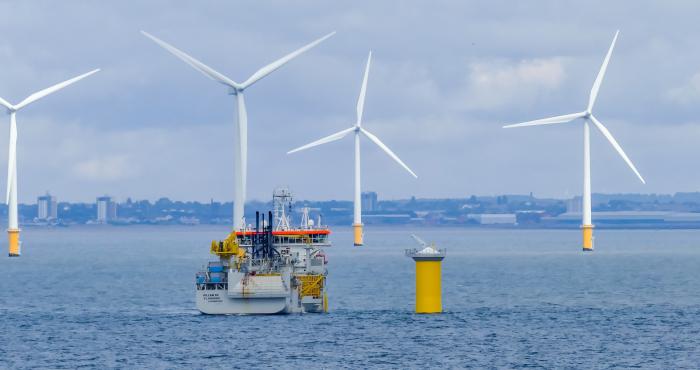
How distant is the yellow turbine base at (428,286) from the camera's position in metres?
118

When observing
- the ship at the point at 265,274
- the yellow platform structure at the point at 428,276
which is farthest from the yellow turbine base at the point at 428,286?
the ship at the point at 265,274

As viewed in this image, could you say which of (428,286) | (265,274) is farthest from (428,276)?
(265,274)

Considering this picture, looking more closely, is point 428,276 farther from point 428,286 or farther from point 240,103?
point 240,103

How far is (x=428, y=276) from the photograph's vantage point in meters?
120

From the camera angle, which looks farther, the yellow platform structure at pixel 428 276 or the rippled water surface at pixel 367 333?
the yellow platform structure at pixel 428 276

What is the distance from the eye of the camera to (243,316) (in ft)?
422

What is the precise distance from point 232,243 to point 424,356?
29067 mm

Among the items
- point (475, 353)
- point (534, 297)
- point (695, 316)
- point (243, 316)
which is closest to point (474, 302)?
point (534, 297)

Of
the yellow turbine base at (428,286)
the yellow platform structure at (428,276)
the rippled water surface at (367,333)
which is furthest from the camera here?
the yellow turbine base at (428,286)

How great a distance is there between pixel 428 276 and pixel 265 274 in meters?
14.6

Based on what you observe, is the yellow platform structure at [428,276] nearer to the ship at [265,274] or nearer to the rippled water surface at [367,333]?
the rippled water surface at [367,333]

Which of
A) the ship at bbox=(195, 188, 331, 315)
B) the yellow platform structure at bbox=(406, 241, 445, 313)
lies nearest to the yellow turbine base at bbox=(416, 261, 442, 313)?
the yellow platform structure at bbox=(406, 241, 445, 313)

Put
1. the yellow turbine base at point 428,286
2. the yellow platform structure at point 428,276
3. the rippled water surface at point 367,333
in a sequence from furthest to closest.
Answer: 1. the yellow turbine base at point 428,286
2. the yellow platform structure at point 428,276
3. the rippled water surface at point 367,333

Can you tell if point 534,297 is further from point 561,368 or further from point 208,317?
point 561,368
